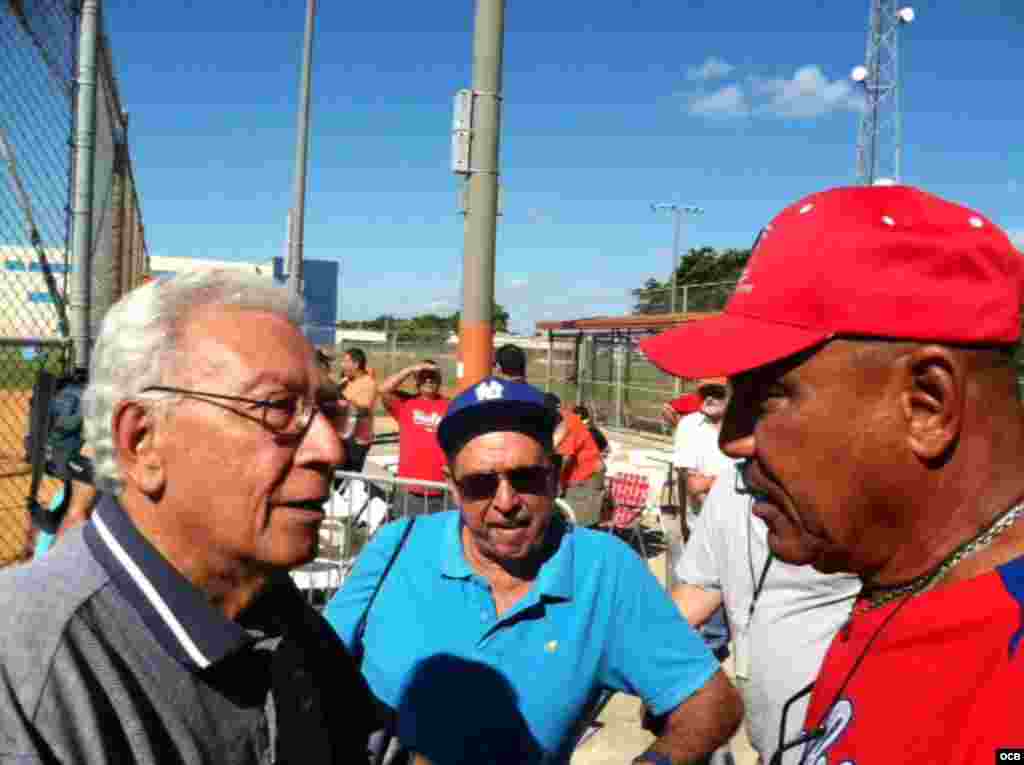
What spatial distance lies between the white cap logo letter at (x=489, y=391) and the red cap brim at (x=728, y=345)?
989mm

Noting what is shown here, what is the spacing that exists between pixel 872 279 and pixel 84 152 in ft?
13.0

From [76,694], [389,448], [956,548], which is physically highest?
[956,548]

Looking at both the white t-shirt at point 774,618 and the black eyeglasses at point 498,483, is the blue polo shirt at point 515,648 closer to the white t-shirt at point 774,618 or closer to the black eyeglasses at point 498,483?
the black eyeglasses at point 498,483

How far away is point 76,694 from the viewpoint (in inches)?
46.4

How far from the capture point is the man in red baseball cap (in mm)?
1098

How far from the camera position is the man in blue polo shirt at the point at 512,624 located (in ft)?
6.99

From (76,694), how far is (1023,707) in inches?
49.0

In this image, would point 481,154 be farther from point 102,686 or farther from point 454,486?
point 102,686

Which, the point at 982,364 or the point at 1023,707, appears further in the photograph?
the point at 982,364

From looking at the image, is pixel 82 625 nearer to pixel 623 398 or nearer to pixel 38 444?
pixel 38 444

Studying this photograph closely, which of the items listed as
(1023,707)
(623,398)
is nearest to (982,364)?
(1023,707)

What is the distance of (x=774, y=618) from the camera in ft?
8.63

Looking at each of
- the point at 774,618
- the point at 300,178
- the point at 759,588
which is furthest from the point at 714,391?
the point at 300,178

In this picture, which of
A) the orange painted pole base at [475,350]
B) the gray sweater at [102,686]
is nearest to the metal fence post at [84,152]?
the orange painted pole base at [475,350]
